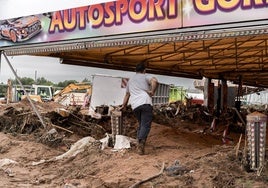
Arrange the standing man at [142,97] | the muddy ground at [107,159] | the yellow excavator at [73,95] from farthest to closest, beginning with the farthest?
the yellow excavator at [73,95]
the standing man at [142,97]
the muddy ground at [107,159]

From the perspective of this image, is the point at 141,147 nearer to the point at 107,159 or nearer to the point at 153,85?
the point at 107,159

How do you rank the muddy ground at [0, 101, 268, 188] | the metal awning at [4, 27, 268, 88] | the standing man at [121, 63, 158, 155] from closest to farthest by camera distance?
the muddy ground at [0, 101, 268, 188] → the metal awning at [4, 27, 268, 88] → the standing man at [121, 63, 158, 155]

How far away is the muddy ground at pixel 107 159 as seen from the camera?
6.82m

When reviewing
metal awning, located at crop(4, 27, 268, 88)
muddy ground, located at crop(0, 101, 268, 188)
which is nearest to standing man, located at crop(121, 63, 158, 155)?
muddy ground, located at crop(0, 101, 268, 188)

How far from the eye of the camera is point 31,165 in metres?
9.27

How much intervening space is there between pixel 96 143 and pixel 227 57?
5.69 m

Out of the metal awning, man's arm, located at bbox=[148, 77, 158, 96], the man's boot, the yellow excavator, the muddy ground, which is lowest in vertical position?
the muddy ground

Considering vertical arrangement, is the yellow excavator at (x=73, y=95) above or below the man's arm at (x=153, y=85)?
below

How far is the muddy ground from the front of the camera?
682 cm

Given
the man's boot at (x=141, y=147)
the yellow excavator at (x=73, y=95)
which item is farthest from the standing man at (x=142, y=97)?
the yellow excavator at (x=73, y=95)

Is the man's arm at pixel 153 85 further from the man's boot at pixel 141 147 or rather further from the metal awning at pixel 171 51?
the man's boot at pixel 141 147

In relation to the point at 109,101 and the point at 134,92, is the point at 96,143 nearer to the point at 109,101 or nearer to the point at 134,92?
the point at 134,92

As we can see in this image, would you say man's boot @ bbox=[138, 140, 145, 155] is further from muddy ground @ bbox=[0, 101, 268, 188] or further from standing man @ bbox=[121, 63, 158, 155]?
muddy ground @ bbox=[0, 101, 268, 188]

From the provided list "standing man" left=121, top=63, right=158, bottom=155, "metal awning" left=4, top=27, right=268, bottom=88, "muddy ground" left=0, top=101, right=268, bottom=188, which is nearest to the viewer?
"muddy ground" left=0, top=101, right=268, bottom=188
